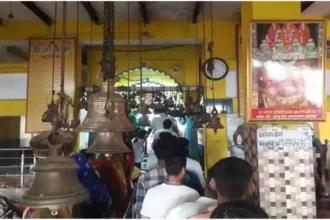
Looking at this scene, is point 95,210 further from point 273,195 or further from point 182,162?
point 273,195

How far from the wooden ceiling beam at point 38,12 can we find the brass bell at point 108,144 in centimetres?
338

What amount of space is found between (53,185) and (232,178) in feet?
2.93

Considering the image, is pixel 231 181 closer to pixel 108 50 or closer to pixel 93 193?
pixel 108 50

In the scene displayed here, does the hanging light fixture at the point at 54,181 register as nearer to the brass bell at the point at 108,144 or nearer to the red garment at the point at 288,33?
the brass bell at the point at 108,144

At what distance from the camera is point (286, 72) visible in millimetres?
3217

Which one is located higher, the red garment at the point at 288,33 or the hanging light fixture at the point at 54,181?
the red garment at the point at 288,33

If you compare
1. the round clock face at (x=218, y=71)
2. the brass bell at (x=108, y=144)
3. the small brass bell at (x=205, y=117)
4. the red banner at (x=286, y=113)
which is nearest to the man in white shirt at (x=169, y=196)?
the brass bell at (x=108, y=144)

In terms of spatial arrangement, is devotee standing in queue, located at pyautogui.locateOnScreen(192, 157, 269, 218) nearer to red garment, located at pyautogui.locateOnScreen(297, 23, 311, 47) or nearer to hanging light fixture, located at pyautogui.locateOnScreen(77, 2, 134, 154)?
hanging light fixture, located at pyautogui.locateOnScreen(77, 2, 134, 154)

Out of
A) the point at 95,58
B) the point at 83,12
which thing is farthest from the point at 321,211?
the point at 95,58

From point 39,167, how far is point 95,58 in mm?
6218

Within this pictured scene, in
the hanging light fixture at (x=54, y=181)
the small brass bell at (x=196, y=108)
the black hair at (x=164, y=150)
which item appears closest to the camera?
the hanging light fixture at (x=54, y=181)

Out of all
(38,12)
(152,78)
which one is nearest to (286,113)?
(38,12)

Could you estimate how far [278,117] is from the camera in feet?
10.6

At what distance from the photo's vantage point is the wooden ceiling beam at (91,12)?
5.49m
